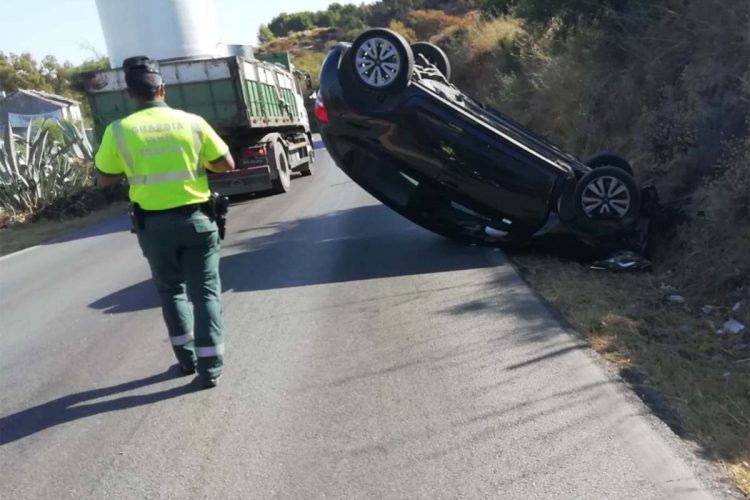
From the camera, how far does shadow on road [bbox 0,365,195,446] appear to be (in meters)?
4.58

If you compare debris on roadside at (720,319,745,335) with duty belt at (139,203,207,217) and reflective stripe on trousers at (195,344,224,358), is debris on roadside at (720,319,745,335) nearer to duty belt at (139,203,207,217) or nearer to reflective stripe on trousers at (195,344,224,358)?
reflective stripe on trousers at (195,344,224,358)

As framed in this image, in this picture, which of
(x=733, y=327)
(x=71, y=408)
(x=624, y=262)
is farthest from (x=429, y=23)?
(x=71, y=408)

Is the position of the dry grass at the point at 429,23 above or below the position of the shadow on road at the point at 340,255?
above

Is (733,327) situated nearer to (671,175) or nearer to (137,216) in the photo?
(671,175)

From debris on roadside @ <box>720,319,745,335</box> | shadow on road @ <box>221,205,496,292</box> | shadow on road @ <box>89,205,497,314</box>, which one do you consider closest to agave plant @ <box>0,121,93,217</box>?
shadow on road @ <box>221,205,496,292</box>

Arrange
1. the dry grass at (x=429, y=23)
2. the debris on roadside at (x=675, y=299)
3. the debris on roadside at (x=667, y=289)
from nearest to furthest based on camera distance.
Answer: the debris on roadside at (x=675, y=299)
the debris on roadside at (x=667, y=289)
the dry grass at (x=429, y=23)

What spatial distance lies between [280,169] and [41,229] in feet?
16.2

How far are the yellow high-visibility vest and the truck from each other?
9.12 metres

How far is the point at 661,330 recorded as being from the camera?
18.0 feet

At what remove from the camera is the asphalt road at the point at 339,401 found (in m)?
3.63

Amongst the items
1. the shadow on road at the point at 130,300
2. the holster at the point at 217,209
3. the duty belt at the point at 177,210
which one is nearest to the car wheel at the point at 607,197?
the holster at the point at 217,209

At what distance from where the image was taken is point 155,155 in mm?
4676

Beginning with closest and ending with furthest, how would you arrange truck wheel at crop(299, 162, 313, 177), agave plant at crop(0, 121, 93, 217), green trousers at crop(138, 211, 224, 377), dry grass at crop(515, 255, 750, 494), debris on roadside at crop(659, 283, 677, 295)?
dry grass at crop(515, 255, 750, 494), green trousers at crop(138, 211, 224, 377), debris on roadside at crop(659, 283, 677, 295), agave plant at crop(0, 121, 93, 217), truck wheel at crop(299, 162, 313, 177)

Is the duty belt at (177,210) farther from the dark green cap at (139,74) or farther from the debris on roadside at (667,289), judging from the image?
the debris on roadside at (667,289)
